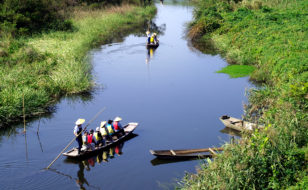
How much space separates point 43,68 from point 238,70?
511 inches

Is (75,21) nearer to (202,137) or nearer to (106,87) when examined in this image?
(106,87)

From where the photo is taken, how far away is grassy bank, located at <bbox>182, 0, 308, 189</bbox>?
36.0ft

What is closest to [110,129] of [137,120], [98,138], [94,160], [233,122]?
[98,138]

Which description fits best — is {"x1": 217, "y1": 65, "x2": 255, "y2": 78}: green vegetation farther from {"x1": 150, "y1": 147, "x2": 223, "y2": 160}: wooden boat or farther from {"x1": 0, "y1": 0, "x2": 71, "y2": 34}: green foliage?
{"x1": 0, "y1": 0, "x2": 71, "y2": 34}: green foliage

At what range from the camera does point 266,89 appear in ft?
62.9

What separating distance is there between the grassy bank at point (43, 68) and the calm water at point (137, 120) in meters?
0.81

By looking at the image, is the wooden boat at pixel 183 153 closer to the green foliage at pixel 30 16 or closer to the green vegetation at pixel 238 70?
the green vegetation at pixel 238 70

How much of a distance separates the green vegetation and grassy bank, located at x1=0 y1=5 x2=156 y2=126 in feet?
31.4

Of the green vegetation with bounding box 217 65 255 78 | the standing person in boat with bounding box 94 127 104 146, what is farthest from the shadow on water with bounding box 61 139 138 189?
the green vegetation with bounding box 217 65 255 78

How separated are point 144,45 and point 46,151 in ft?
68.0

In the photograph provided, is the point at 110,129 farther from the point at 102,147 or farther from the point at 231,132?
the point at 231,132

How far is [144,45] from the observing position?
34.6 m

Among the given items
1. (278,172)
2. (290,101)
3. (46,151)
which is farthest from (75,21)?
(278,172)

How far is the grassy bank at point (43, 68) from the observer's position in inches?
740
